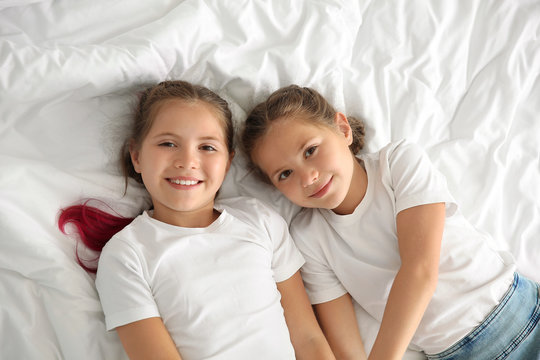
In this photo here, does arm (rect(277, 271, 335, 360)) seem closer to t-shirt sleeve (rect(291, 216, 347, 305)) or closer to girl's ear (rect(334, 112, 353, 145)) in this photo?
t-shirt sleeve (rect(291, 216, 347, 305))

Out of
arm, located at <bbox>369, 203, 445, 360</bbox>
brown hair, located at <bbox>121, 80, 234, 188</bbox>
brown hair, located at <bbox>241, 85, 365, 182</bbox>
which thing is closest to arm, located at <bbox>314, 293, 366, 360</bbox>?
arm, located at <bbox>369, 203, 445, 360</bbox>

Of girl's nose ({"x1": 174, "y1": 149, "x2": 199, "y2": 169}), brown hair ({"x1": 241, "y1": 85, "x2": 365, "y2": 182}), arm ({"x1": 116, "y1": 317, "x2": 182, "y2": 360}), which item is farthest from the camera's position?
Result: brown hair ({"x1": 241, "y1": 85, "x2": 365, "y2": 182})

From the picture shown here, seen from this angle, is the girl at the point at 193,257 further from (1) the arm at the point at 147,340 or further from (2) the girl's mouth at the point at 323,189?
(2) the girl's mouth at the point at 323,189

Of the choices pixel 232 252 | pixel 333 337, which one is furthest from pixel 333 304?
pixel 232 252

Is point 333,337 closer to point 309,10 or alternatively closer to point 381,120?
point 381,120

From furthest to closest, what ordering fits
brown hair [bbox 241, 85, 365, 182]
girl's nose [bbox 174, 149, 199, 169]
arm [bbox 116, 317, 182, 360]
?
brown hair [bbox 241, 85, 365, 182] → girl's nose [bbox 174, 149, 199, 169] → arm [bbox 116, 317, 182, 360]

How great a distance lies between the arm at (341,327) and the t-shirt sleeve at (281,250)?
140mm

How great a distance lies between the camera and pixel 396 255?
4.06 ft

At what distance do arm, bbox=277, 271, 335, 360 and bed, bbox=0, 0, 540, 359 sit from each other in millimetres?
154

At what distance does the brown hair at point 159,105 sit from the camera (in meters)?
1.21

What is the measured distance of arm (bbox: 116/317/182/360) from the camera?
103 cm

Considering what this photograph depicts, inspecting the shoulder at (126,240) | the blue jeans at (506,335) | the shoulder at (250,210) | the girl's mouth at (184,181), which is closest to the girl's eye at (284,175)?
the shoulder at (250,210)

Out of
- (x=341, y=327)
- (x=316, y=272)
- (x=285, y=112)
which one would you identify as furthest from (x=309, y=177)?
(x=341, y=327)

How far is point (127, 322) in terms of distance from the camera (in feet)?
3.42
